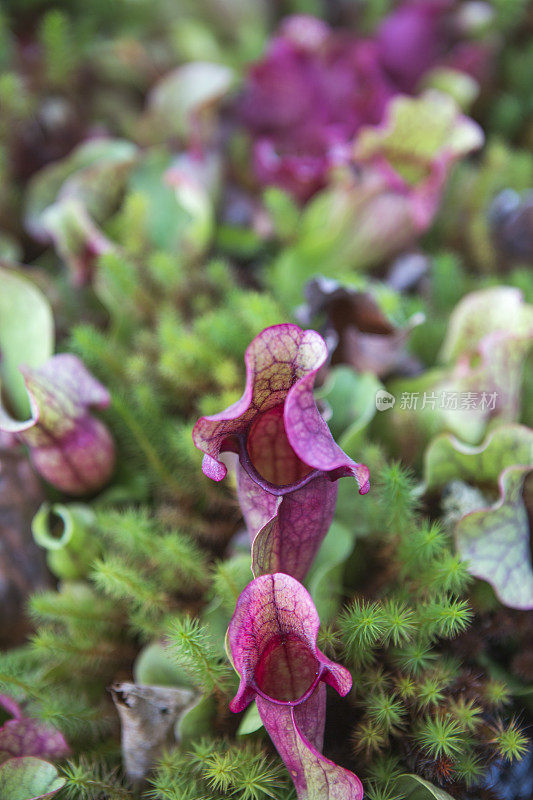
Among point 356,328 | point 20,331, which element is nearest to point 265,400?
point 356,328

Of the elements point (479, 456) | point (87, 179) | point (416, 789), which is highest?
point (87, 179)

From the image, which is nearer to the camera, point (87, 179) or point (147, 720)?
point (147, 720)

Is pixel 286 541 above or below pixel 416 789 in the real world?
above

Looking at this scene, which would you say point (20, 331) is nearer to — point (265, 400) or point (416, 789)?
point (265, 400)

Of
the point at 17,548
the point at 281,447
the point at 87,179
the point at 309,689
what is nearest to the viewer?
the point at 309,689

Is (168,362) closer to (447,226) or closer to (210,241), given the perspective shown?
(210,241)

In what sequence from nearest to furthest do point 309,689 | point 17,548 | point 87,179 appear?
point 309,689, point 17,548, point 87,179

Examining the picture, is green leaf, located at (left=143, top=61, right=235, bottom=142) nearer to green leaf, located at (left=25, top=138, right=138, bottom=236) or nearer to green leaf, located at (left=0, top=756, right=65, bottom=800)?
green leaf, located at (left=25, top=138, right=138, bottom=236)

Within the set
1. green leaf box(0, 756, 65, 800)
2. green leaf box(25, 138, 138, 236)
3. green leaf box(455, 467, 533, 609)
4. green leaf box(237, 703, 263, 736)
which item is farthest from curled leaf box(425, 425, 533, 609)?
green leaf box(25, 138, 138, 236)
